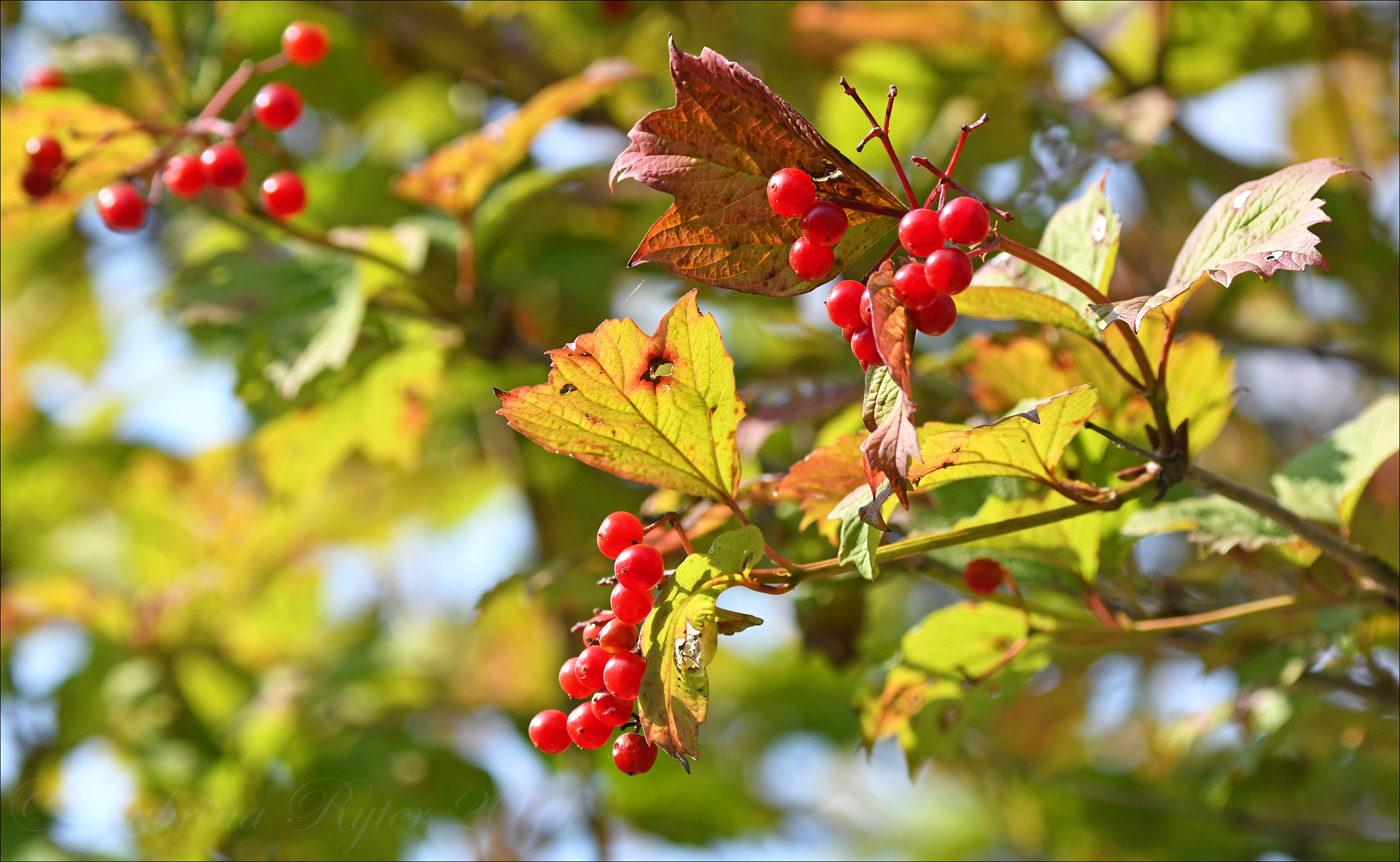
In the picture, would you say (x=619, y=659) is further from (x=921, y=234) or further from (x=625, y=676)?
(x=921, y=234)

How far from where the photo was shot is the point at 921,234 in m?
0.74

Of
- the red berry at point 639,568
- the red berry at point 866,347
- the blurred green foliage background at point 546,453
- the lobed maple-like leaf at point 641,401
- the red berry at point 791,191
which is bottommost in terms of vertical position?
the blurred green foliage background at point 546,453

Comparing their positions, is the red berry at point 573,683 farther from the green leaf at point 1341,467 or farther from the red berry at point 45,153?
the red berry at point 45,153

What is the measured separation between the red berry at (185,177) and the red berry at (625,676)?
1.00 m

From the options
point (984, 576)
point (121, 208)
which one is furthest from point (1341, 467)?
point (121, 208)

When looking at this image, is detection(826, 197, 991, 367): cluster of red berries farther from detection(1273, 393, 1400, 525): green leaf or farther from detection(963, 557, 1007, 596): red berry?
detection(1273, 393, 1400, 525): green leaf

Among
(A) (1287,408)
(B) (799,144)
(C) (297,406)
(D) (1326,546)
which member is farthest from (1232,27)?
(C) (297,406)

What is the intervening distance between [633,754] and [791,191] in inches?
17.1

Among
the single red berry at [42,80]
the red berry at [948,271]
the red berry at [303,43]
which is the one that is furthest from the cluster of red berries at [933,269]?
the single red berry at [42,80]

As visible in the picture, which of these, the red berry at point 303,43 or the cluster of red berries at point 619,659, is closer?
the cluster of red berries at point 619,659

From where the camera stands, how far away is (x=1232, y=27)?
1.93m

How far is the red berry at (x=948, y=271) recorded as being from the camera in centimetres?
71

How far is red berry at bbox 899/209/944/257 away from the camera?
743 millimetres

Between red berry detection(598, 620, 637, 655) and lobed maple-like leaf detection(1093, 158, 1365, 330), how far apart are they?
0.41 metres
